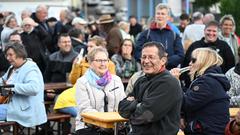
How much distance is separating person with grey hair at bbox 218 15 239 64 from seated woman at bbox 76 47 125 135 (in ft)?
12.1

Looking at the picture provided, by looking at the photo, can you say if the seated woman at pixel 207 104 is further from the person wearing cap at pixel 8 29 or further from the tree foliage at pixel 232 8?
the tree foliage at pixel 232 8

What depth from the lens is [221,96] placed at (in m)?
6.49

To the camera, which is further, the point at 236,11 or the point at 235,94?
the point at 236,11

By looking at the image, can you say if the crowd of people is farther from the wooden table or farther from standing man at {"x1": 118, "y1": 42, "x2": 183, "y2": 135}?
the wooden table

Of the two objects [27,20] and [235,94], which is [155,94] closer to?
[235,94]

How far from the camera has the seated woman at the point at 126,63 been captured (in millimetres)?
10164

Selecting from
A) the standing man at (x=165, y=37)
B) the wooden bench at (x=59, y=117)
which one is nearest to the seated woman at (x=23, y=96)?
the wooden bench at (x=59, y=117)

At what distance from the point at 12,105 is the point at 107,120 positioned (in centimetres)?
217

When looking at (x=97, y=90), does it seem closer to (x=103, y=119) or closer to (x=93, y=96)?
(x=93, y=96)

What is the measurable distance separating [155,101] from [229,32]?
18.2 ft

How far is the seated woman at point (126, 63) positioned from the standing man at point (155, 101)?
4.11 metres

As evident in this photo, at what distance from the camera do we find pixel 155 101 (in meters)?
5.70

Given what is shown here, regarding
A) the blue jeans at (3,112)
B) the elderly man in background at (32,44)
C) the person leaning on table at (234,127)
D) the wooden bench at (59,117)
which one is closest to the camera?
the person leaning on table at (234,127)

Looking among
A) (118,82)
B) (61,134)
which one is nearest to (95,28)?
(61,134)
